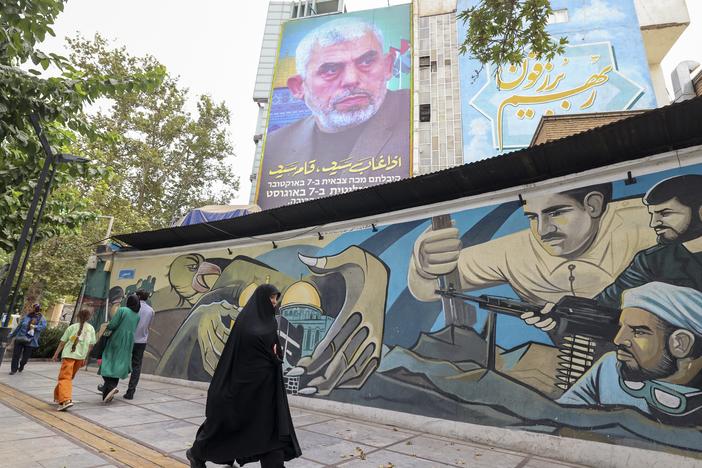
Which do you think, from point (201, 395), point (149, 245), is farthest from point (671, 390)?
point (149, 245)

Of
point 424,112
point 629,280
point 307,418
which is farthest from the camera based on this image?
point 424,112

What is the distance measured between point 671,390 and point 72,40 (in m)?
27.1

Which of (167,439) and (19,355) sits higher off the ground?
(19,355)

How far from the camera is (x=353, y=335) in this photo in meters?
6.36

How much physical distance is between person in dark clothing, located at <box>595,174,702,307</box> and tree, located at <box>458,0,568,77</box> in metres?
2.03

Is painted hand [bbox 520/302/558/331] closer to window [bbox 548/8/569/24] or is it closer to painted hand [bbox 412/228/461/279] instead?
painted hand [bbox 412/228/461/279]

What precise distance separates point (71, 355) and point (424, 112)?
19.5 metres

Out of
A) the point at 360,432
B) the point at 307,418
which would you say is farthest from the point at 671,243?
the point at 307,418

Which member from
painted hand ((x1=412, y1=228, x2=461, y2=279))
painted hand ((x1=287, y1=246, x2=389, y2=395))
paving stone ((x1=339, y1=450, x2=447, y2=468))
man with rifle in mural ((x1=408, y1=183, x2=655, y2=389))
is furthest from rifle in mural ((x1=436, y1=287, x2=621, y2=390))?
painted hand ((x1=287, y1=246, x2=389, y2=395))

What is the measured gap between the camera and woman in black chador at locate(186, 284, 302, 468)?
3123mm

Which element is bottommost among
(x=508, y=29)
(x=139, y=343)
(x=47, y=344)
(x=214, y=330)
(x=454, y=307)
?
(x=47, y=344)

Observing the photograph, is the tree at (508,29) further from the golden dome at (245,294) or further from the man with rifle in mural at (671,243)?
the golden dome at (245,294)

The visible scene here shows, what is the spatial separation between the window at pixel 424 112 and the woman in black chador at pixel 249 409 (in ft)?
63.6

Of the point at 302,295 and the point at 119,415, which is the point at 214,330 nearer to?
the point at 302,295
